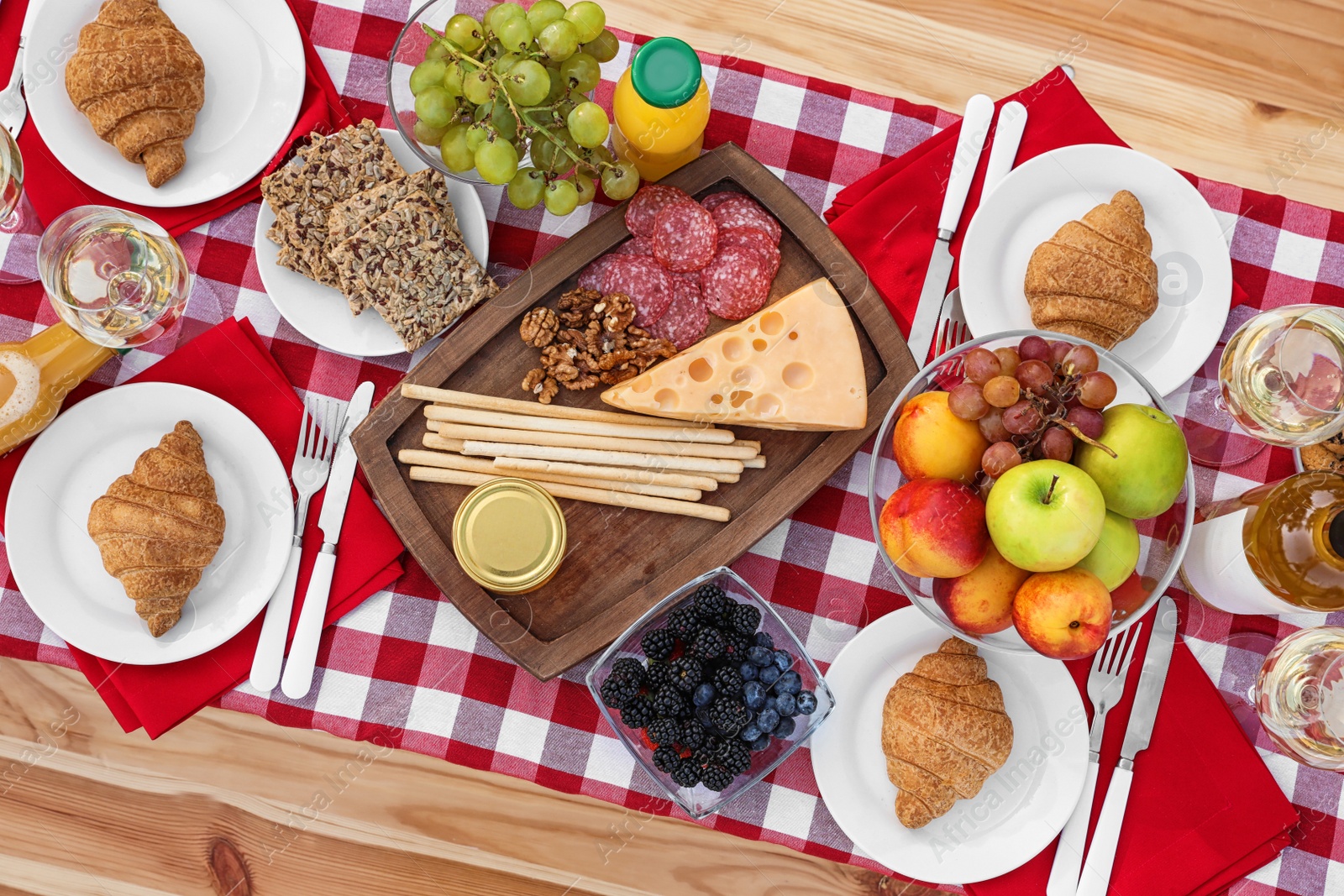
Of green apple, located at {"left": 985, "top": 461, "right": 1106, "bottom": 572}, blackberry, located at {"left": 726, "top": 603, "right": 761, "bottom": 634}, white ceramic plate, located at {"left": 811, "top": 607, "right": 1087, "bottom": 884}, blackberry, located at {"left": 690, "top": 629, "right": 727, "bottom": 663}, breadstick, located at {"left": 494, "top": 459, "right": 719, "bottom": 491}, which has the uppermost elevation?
green apple, located at {"left": 985, "top": 461, "right": 1106, "bottom": 572}

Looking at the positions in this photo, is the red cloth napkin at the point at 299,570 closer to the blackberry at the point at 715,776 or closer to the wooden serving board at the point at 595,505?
the wooden serving board at the point at 595,505

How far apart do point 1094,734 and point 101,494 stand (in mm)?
1612

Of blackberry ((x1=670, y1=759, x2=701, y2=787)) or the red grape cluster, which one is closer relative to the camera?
the red grape cluster

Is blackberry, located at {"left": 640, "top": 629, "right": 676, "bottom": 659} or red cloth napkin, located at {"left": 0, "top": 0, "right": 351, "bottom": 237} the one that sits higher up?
red cloth napkin, located at {"left": 0, "top": 0, "right": 351, "bottom": 237}

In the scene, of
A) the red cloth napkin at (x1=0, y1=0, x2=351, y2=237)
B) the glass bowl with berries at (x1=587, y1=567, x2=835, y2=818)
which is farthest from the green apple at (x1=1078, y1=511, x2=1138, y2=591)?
the red cloth napkin at (x1=0, y1=0, x2=351, y2=237)

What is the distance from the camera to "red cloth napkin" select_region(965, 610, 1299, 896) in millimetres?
1362

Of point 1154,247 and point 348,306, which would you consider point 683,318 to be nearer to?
point 348,306

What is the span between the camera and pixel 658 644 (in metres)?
1.27

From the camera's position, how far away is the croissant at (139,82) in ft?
4.36

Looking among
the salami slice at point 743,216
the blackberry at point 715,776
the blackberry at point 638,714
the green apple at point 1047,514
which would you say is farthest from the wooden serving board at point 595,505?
the green apple at point 1047,514

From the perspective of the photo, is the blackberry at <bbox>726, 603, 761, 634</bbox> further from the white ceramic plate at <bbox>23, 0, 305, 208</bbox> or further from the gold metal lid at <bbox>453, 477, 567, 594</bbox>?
the white ceramic plate at <bbox>23, 0, 305, 208</bbox>

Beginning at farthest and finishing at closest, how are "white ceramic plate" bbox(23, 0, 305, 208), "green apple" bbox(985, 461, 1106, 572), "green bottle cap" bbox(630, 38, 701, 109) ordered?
"white ceramic plate" bbox(23, 0, 305, 208) → "green bottle cap" bbox(630, 38, 701, 109) → "green apple" bbox(985, 461, 1106, 572)

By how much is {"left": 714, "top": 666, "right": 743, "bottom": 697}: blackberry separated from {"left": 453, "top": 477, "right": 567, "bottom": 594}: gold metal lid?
298mm

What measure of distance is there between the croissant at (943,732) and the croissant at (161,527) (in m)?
1.09
